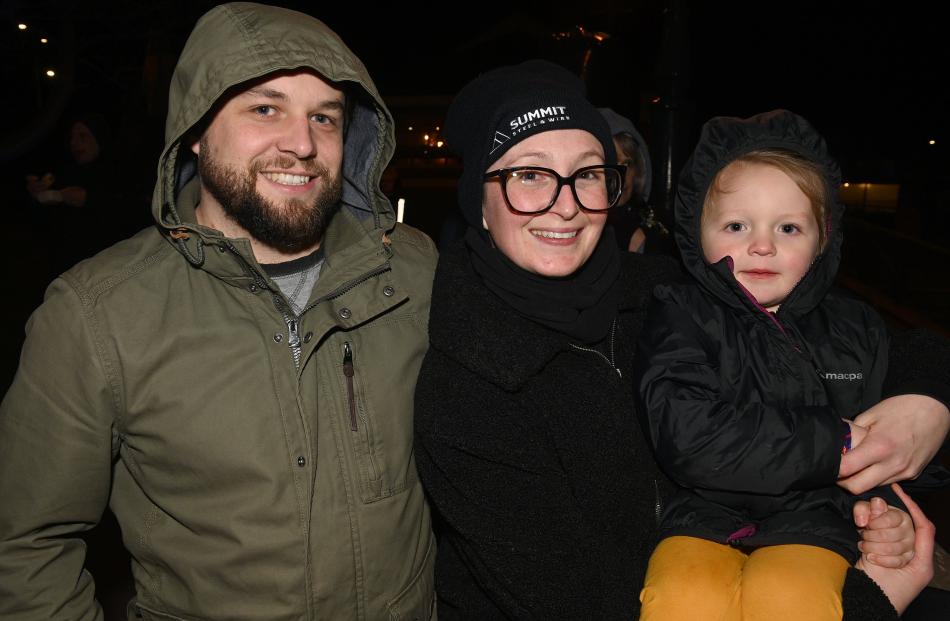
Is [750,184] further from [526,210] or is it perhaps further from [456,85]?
[456,85]

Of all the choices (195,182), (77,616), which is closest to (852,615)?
(77,616)

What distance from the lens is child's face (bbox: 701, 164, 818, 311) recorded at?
2.31m

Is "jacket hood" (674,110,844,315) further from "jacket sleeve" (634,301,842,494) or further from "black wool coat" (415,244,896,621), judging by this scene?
"black wool coat" (415,244,896,621)

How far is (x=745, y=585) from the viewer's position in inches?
74.0

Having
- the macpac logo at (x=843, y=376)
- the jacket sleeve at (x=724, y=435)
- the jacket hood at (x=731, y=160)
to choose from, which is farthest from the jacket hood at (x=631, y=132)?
the jacket sleeve at (x=724, y=435)

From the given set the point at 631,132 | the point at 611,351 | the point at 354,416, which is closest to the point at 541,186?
the point at 611,351

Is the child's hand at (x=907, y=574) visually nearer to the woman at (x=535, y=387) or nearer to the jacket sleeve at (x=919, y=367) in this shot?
the woman at (x=535, y=387)

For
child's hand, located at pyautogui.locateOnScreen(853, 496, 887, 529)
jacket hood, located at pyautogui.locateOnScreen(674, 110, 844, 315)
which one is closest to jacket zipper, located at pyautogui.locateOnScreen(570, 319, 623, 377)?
jacket hood, located at pyautogui.locateOnScreen(674, 110, 844, 315)

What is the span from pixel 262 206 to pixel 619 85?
19.4 feet

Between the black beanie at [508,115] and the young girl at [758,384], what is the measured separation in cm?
50

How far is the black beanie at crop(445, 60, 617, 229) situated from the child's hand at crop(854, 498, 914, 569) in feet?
4.19

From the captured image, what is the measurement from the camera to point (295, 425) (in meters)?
1.95

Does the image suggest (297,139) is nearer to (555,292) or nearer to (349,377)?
(349,377)

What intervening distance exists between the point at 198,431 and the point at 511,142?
1179mm
